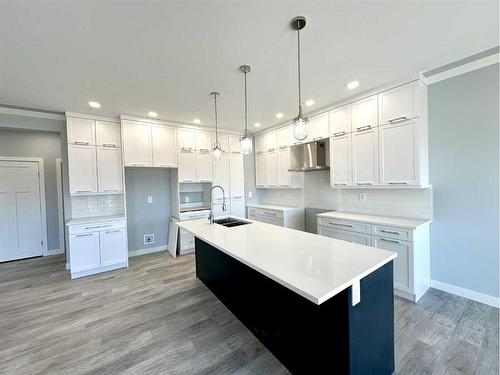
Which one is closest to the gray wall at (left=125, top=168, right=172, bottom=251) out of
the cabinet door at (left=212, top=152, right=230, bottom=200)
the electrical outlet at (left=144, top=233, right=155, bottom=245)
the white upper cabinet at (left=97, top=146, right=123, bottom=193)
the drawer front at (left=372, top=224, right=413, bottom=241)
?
the electrical outlet at (left=144, top=233, right=155, bottom=245)

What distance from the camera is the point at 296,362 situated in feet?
5.29

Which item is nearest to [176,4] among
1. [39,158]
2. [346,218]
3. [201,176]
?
[346,218]

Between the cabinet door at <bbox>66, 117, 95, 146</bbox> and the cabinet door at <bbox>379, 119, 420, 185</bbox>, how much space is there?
15.3 feet

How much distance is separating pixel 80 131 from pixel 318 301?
4.48 m

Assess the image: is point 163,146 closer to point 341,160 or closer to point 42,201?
point 42,201

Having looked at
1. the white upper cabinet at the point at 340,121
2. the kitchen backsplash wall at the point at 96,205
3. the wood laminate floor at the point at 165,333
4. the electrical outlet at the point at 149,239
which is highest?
the white upper cabinet at the point at 340,121

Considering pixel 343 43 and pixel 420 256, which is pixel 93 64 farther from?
pixel 420 256

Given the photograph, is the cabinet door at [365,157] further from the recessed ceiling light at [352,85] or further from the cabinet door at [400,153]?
the recessed ceiling light at [352,85]

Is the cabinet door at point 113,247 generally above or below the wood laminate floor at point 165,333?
above

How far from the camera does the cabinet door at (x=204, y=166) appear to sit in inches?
182

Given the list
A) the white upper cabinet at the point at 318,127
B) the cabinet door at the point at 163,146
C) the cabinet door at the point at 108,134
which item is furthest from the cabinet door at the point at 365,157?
the cabinet door at the point at 108,134

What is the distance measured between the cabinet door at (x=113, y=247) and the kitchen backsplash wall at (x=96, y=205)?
62 cm

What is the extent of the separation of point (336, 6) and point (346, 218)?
249 cm

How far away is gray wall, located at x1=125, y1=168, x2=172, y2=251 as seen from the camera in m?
4.36
